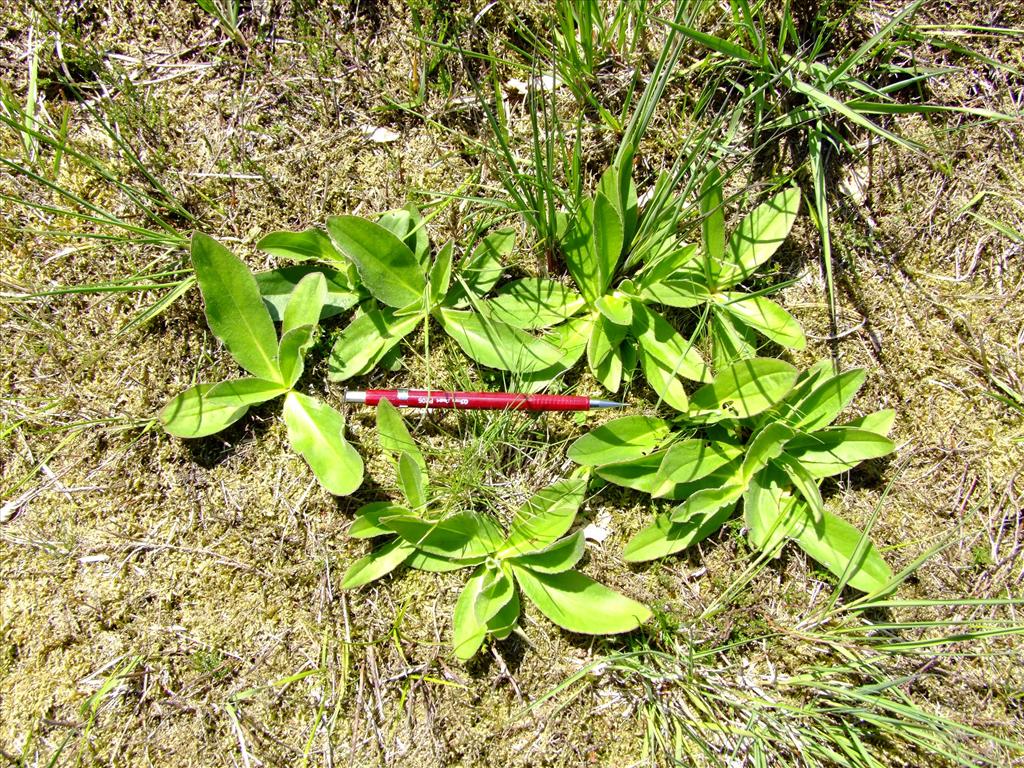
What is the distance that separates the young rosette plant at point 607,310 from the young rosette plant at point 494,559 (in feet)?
1.27

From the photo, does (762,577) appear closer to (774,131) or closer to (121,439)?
(774,131)

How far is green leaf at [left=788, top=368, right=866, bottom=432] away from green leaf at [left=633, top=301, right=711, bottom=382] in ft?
1.02

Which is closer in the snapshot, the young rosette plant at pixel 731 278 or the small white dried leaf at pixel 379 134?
the young rosette plant at pixel 731 278

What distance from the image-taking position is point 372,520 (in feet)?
6.91

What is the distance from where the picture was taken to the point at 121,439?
87.7 inches

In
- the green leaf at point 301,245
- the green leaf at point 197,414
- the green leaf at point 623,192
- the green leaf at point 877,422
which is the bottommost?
the green leaf at point 877,422

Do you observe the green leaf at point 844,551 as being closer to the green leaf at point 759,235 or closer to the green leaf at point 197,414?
the green leaf at point 759,235

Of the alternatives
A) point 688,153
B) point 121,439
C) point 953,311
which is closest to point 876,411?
point 953,311

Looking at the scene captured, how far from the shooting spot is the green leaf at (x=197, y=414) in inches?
83.6

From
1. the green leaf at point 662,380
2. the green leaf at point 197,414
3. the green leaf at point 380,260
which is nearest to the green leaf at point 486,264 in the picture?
the green leaf at point 380,260

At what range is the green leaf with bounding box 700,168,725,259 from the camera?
6.83 ft

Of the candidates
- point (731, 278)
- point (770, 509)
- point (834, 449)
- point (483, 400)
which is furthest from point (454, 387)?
point (834, 449)

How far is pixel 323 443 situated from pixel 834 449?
5.13 feet

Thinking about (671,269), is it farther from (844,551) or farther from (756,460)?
(844,551)
